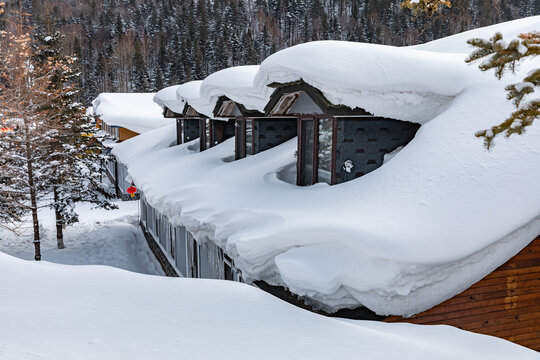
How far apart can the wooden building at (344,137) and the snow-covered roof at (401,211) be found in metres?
0.32

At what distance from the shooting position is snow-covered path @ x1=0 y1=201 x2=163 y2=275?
52.6 ft

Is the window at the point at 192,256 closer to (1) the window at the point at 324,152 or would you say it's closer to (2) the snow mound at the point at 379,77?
(1) the window at the point at 324,152

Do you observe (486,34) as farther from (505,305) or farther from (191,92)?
(191,92)

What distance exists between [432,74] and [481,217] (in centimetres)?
286

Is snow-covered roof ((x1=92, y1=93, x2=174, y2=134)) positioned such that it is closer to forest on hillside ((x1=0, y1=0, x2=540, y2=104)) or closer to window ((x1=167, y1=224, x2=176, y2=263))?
window ((x1=167, y1=224, x2=176, y2=263))

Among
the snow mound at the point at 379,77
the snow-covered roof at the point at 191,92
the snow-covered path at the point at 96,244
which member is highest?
the snow mound at the point at 379,77

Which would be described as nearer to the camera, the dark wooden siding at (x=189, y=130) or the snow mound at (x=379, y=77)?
the snow mound at (x=379, y=77)

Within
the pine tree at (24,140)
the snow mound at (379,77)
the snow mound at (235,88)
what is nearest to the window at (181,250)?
the snow mound at (235,88)

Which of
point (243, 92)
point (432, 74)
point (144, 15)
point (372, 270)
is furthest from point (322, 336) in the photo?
point (144, 15)

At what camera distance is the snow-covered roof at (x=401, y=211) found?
5.02m

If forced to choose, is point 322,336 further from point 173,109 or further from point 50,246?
point 50,246

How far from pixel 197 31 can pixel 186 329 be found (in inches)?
3293

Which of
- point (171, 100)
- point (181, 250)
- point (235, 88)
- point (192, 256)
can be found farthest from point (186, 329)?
point (171, 100)

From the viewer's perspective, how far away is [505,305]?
19.8ft
